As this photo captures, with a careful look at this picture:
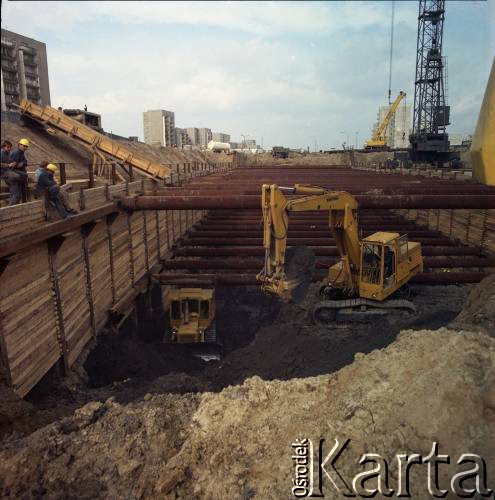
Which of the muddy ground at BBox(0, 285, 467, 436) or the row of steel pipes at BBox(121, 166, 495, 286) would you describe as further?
the row of steel pipes at BBox(121, 166, 495, 286)

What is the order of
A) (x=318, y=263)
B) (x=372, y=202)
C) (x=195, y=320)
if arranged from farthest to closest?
1. (x=318, y=263)
2. (x=195, y=320)
3. (x=372, y=202)

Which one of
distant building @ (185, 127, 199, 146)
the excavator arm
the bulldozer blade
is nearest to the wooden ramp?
the excavator arm

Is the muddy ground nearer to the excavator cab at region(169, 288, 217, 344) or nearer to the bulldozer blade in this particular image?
the excavator cab at region(169, 288, 217, 344)

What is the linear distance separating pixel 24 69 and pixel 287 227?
91.9m

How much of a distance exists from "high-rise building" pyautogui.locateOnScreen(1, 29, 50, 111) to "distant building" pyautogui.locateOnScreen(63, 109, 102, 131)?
4504 centimetres

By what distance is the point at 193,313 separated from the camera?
578 inches

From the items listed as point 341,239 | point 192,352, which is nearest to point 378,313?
point 341,239

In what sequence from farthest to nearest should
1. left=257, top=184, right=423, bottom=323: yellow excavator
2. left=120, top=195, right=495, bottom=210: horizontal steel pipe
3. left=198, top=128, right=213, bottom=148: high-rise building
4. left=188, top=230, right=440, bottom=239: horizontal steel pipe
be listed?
left=198, top=128, right=213, bottom=148: high-rise building → left=188, top=230, right=440, bottom=239: horizontal steel pipe → left=120, top=195, right=495, bottom=210: horizontal steel pipe → left=257, top=184, right=423, bottom=323: yellow excavator

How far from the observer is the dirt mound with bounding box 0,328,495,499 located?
4133 mm

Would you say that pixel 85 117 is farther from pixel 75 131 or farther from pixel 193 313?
pixel 193 313

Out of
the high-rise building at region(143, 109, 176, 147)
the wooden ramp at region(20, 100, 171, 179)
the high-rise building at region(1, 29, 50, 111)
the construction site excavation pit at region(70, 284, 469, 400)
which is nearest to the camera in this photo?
the construction site excavation pit at region(70, 284, 469, 400)

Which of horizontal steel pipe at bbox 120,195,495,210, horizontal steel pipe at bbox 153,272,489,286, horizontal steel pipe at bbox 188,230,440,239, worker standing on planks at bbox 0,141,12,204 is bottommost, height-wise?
horizontal steel pipe at bbox 153,272,489,286

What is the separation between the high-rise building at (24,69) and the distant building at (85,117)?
45040 mm

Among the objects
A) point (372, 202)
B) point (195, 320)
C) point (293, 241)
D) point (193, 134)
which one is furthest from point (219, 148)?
point (372, 202)
